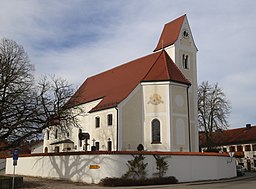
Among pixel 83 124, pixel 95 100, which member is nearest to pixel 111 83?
pixel 95 100

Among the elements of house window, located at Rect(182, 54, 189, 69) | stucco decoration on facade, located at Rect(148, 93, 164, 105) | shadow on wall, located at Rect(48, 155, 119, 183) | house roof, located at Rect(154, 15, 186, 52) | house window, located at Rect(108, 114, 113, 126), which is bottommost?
shadow on wall, located at Rect(48, 155, 119, 183)

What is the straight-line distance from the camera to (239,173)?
3750cm

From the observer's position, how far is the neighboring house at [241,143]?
2238 inches

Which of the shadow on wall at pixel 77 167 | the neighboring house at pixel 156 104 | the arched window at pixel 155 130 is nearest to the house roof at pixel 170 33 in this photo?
the neighboring house at pixel 156 104

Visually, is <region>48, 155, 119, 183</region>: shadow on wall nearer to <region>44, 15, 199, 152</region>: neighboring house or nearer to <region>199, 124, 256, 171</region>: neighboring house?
<region>44, 15, 199, 152</region>: neighboring house

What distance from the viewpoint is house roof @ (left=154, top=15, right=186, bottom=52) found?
3972 centimetres

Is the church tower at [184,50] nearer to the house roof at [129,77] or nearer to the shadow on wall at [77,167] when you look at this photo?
the house roof at [129,77]

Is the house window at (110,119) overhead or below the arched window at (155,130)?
overhead

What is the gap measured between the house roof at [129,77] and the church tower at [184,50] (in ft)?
4.62

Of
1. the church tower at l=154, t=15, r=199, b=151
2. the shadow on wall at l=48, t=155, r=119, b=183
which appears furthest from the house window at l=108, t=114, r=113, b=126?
the shadow on wall at l=48, t=155, r=119, b=183

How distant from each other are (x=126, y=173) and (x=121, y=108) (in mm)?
12068

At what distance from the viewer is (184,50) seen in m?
39.7

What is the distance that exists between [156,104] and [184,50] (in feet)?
28.2

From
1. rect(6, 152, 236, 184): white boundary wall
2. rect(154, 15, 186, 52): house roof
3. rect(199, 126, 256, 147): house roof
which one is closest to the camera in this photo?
rect(6, 152, 236, 184): white boundary wall
